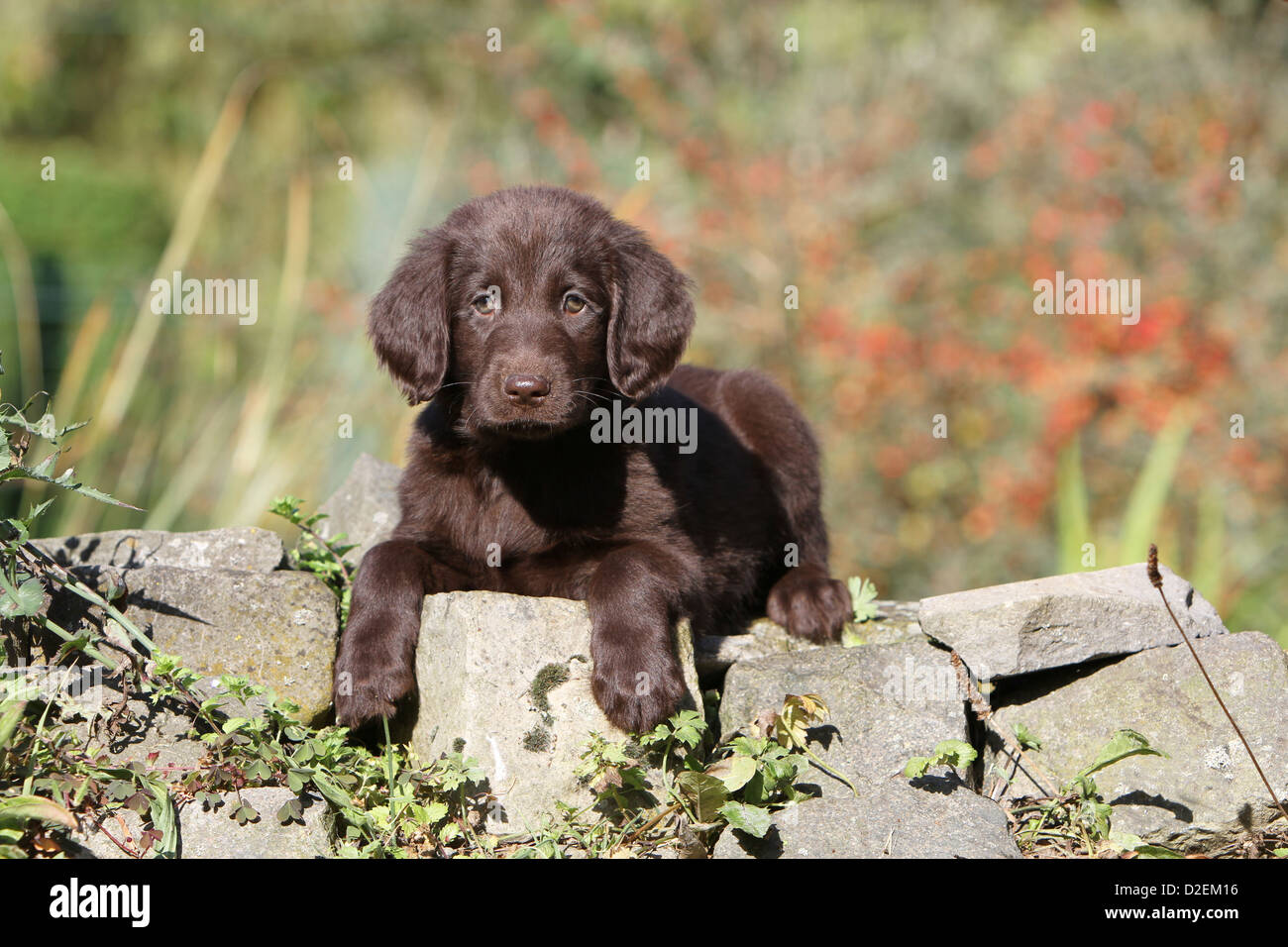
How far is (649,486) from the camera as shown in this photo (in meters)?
3.58

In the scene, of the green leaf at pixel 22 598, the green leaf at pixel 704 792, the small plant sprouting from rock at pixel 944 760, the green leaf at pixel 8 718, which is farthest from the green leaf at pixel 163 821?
the small plant sprouting from rock at pixel 944 760

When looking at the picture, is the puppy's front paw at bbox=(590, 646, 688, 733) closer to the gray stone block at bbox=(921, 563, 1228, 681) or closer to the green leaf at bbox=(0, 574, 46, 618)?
→ the gray stone block at bbox=(921, 563, 1228, 681)

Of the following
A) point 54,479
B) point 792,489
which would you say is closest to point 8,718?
point 54,479

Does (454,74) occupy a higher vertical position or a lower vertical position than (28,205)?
higher

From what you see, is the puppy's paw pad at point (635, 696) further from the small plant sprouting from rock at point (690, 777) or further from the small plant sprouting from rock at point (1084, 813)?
the small plant sprouting from rock at point (1084, 813)

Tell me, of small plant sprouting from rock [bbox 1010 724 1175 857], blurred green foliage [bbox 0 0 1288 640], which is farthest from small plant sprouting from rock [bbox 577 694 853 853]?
blurred green foliage [bbox 0 0 1288 640]

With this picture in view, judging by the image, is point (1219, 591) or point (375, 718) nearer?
point (375, 718)

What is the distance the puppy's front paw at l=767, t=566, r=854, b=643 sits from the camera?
399 centimetres

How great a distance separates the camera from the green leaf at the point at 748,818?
8.92 ft

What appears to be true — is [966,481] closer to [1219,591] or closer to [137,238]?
[1219,591]
